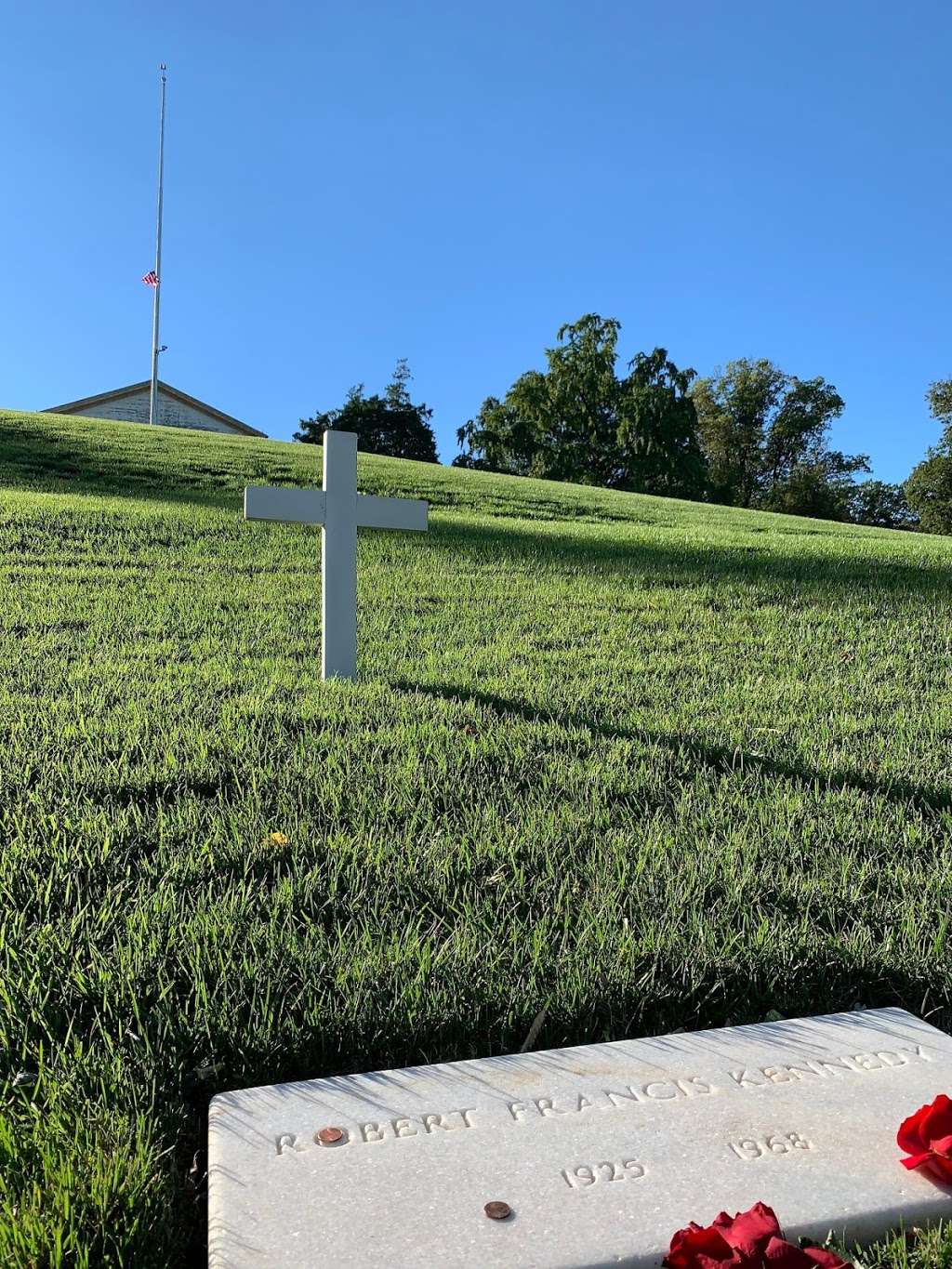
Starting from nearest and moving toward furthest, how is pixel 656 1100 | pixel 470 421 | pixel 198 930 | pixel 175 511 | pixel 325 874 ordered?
pixel 656 1100
pixel 198 930
pixel 325 874
pixel 175 511
pixel 470 421

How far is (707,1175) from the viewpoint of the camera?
157cm

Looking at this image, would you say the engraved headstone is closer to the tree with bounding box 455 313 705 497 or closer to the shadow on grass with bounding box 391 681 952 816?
the shadow on grass with bounding box 391 681 952 816

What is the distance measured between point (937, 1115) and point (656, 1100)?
48 centimetres

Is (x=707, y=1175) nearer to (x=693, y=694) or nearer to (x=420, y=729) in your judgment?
(x=420, y=729)

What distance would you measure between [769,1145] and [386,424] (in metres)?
53.7

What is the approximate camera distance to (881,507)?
164ft

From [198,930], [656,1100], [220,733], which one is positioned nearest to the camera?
[656,1100]

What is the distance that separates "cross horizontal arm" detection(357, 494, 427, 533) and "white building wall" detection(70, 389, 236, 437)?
139ft

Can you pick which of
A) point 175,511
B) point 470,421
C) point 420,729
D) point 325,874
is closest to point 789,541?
point 175,511

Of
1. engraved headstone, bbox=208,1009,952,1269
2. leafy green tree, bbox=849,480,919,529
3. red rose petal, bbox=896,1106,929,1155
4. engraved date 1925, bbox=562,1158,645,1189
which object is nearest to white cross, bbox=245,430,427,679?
engraved headstone, bbox=208,1009,952,1269

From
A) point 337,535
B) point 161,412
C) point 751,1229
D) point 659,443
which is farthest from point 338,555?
point 161,412

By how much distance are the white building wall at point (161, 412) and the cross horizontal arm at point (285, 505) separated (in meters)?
42.4

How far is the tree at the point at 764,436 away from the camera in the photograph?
157 feet

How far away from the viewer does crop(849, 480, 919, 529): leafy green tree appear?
4928 cm
